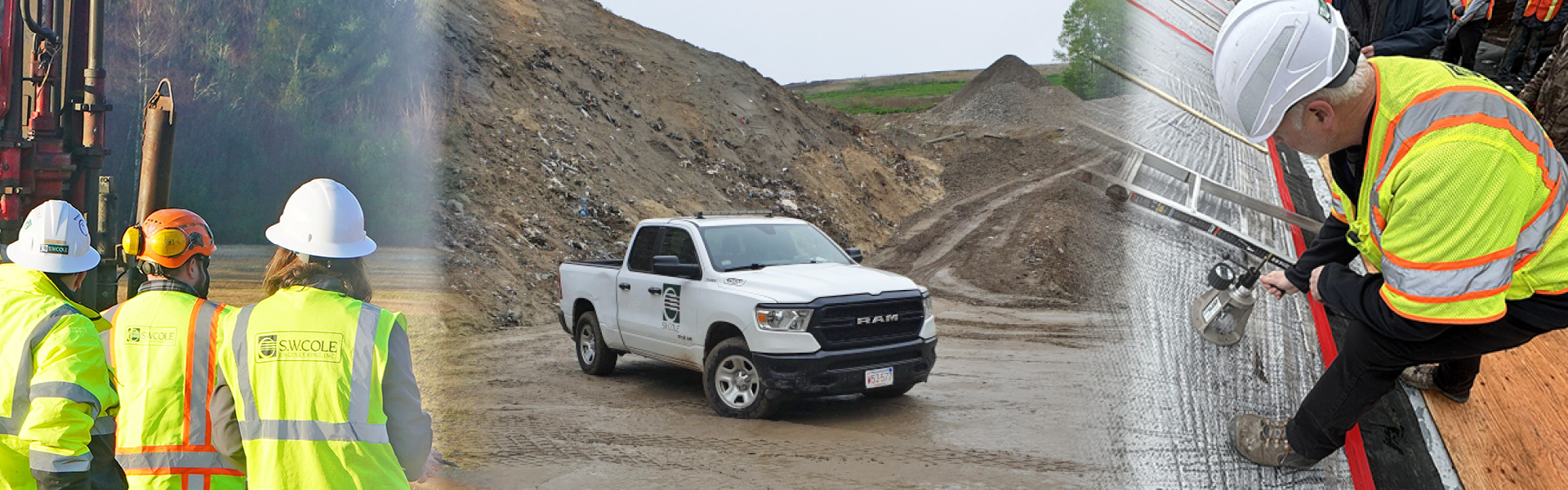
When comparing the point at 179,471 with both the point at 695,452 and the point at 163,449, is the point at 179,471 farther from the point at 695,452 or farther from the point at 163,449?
the point at 695,452

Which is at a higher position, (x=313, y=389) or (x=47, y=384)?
(x=313, y=389)

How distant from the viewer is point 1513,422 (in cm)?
208

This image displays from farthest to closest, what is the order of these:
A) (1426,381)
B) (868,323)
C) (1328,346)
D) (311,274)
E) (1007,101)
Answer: (1007,101), (868,323), (1328,346), (1426,381), (311,274)

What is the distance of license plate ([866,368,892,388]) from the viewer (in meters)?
5.20

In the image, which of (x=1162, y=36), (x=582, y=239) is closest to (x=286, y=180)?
(x=582, y=239)

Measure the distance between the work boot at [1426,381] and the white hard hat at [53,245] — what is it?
3.84 m

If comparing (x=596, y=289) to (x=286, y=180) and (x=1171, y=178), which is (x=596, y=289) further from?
(x=286, y=180)

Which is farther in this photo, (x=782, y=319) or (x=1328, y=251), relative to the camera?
(x=782, y=319)

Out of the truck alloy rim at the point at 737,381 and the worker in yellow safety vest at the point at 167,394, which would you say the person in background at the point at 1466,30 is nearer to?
the truck alloy rim at the point at 737,381

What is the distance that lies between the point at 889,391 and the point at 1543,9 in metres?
3.58

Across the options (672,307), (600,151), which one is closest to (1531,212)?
(672,307)

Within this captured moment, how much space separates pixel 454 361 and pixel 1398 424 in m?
7.77

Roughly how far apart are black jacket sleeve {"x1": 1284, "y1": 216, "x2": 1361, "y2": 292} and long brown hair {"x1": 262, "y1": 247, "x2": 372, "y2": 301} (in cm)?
195

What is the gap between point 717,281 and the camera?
18.3 feet
